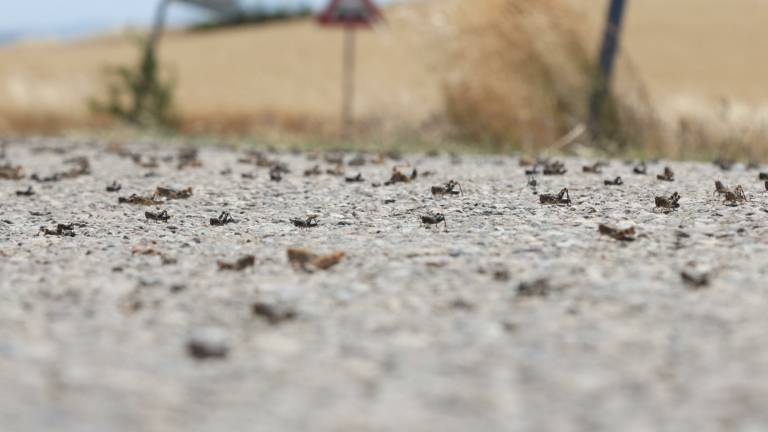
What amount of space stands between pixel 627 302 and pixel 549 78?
6.73 metres

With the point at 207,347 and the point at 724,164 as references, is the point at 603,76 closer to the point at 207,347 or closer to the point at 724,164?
the point at 724,164

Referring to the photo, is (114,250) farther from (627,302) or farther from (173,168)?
(173,168)

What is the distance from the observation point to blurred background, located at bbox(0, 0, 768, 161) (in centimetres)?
935

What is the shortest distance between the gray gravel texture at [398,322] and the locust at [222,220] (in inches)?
2.4

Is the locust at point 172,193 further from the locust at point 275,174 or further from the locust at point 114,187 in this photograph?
the locust at point 275,174

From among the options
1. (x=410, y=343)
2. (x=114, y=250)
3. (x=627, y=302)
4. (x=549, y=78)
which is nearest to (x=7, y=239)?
(x=114, y=250)

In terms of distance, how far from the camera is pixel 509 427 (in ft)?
7.54

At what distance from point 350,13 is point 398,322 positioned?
32.0 feet

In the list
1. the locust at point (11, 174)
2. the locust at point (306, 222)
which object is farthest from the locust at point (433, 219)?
the locust at point (11, 174)

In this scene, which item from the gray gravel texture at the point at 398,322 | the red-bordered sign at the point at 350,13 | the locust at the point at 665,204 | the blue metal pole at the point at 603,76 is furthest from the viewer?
the red-bordered sign at the point at 350,13

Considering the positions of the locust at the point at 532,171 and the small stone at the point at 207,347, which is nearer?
Answer: the small stone at the point at 207,347

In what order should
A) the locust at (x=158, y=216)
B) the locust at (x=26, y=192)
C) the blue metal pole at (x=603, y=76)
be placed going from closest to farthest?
the locust at (x=158, y=216) < the locust at (x=26, y=192) < the blue metal pole at (x=603, y=76)

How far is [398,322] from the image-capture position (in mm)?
3010

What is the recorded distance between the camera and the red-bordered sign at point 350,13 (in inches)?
484
